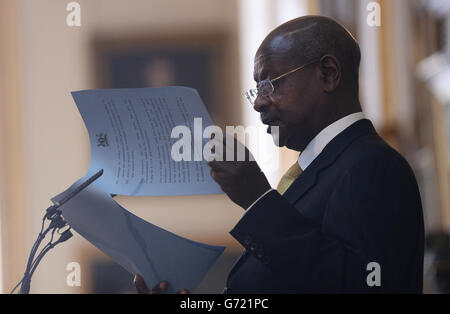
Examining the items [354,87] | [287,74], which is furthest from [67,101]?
[354,87]

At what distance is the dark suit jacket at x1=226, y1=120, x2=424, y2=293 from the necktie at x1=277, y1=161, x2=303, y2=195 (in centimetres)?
3

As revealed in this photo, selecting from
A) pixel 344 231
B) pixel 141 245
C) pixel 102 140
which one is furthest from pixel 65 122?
pixel 344 231

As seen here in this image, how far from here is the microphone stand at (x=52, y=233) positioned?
1.04 m

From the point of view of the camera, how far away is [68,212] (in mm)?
1046

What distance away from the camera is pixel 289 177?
102 cm

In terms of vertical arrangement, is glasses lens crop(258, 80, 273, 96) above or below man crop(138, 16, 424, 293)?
above

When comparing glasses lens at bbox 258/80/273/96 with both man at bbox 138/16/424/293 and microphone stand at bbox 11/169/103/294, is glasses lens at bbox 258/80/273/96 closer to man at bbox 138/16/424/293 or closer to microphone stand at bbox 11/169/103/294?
man at bbox 138/16/424/293

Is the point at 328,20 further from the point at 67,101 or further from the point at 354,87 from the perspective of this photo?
the point at 67,101

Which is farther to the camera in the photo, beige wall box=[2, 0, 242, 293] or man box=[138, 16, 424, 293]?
beige wall box=[2, 0, 242, 293]

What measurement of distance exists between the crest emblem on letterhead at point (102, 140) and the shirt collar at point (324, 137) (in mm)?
314

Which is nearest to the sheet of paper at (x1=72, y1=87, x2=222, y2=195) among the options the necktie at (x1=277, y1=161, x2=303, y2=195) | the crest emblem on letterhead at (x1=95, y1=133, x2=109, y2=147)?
the crest emblem on letterhead at (x1=95, y1=133, x2=109, y2=147)

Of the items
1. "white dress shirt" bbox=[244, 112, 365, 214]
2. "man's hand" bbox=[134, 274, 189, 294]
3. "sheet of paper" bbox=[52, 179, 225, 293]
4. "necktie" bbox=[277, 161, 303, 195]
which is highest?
"white dress shirt" bbox=[244, 112, 365, 214]

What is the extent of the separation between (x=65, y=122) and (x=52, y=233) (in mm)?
186

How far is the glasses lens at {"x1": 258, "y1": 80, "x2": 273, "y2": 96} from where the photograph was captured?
3.28ft
